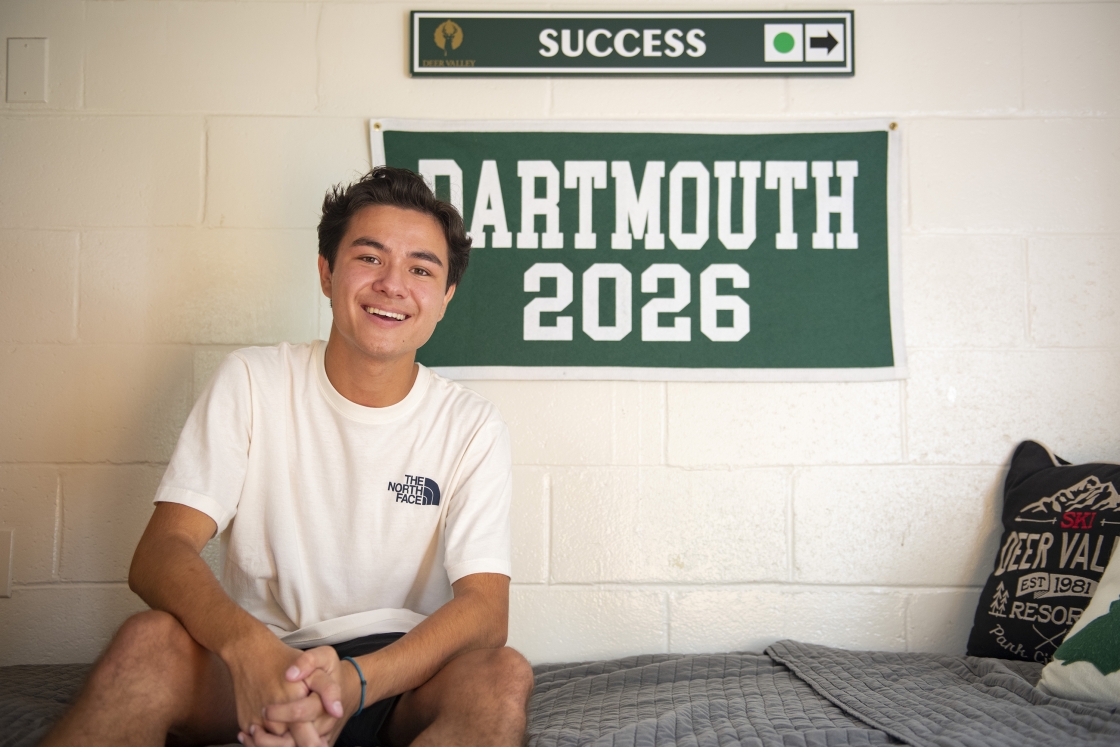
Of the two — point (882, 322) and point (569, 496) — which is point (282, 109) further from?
point (882, 322)

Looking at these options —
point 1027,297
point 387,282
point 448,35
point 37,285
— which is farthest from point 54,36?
point 1027,297

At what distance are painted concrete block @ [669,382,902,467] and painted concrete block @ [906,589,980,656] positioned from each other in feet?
1.16

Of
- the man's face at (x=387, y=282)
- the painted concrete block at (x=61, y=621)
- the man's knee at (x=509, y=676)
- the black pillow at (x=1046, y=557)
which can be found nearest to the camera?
the man's knee at (x=509, y=676)

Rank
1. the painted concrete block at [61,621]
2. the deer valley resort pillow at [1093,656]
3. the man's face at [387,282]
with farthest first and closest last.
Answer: the painted concrete block at [61,621], the man's face at [387,282], the deer valley resort pillow at [1093,656]

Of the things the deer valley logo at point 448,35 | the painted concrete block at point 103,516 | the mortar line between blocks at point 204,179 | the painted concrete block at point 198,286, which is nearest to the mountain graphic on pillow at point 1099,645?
the painted concrete block at point 198,286

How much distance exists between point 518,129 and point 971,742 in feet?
5.14

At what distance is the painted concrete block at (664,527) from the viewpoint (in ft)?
6.08

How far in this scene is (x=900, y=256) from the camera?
190 cm

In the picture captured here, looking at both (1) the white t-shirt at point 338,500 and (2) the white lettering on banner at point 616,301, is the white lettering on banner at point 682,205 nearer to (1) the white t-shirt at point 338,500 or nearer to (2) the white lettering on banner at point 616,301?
(2) the white lettering on banner at point 616,301

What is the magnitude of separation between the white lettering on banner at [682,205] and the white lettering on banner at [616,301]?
162 millimetres

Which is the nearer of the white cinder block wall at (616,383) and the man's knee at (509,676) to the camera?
the man's knee at (509,676)

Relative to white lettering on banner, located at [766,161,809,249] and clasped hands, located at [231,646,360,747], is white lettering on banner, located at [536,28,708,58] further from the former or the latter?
clasped hands, located at [231,646,360,747]

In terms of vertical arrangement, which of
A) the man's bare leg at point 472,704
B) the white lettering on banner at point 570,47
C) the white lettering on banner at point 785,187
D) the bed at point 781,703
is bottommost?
the bed at point 781,703

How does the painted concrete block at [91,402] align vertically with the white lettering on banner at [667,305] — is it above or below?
below
